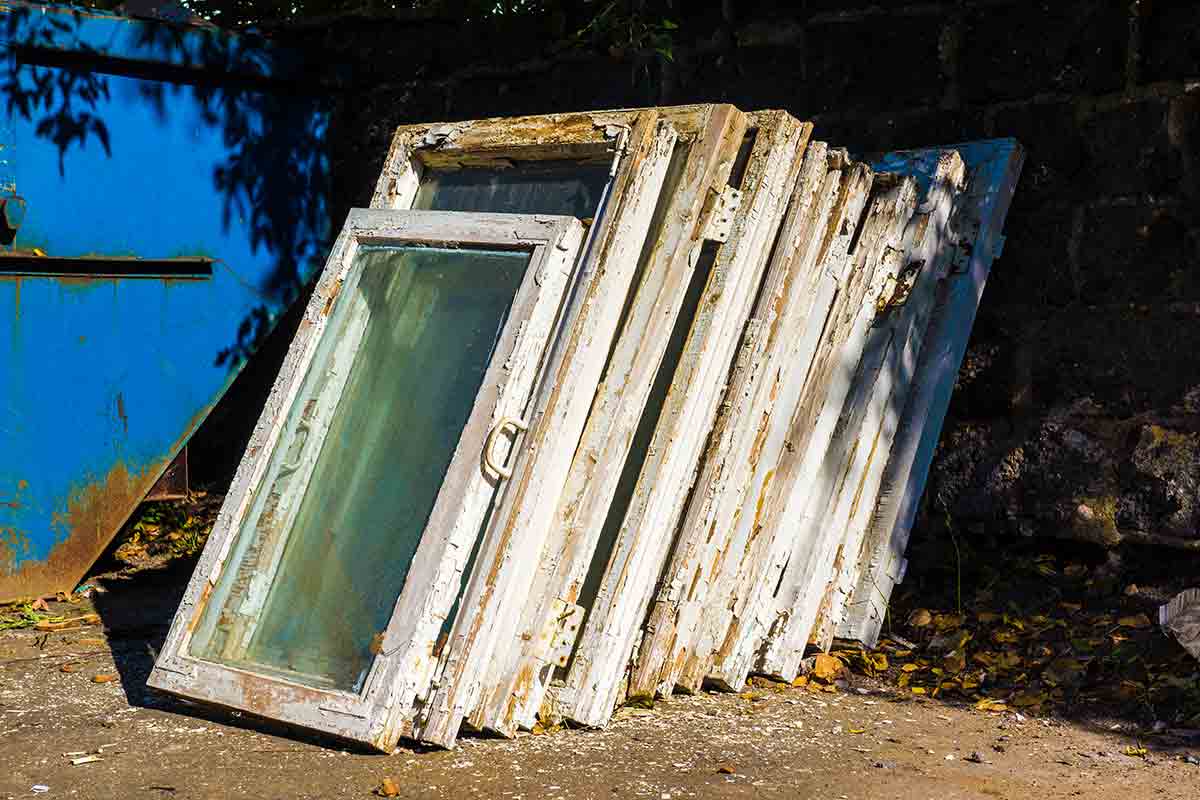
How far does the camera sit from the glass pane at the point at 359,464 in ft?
9.44

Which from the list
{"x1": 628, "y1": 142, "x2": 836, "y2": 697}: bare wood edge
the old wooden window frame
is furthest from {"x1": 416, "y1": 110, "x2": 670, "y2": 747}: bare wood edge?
{"x1": 628, "y1": 142, "x2": 836, "y2": 697}: bare wood edge

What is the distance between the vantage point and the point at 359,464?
3.05 meters

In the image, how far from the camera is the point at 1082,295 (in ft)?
12.0

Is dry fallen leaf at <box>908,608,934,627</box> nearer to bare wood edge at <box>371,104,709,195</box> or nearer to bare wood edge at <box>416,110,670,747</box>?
bare wood edge at <box>416,110,670,747</box>

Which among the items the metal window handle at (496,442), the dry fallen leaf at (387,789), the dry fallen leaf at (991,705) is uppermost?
the metal window handle at (496,442)

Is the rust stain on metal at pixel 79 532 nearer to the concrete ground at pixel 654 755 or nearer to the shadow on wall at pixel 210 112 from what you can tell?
the shadow on wall at pixel 210 112

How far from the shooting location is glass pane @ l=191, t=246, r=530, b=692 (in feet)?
9.44

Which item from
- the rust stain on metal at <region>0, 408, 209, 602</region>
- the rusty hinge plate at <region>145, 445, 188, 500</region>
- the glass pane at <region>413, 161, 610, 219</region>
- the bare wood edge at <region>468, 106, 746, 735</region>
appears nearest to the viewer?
the bare wood edge at <region>468, 106, 746, 735</region>

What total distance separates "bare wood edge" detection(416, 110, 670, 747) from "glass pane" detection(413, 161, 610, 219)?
0.15 metres

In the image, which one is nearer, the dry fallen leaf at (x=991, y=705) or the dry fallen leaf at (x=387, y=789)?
the dry fallen leaf at (x=387, y=789)

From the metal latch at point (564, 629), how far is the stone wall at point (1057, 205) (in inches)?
58.7

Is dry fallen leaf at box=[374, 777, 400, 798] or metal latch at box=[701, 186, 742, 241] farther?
metal latch at box=[701, 186, 742, 241]

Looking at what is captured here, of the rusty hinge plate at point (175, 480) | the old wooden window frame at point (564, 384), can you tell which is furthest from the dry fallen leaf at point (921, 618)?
the rusty hinge plate at point (175, 480)

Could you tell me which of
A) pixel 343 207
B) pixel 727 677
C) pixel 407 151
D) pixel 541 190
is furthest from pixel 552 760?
pixel 343 207
